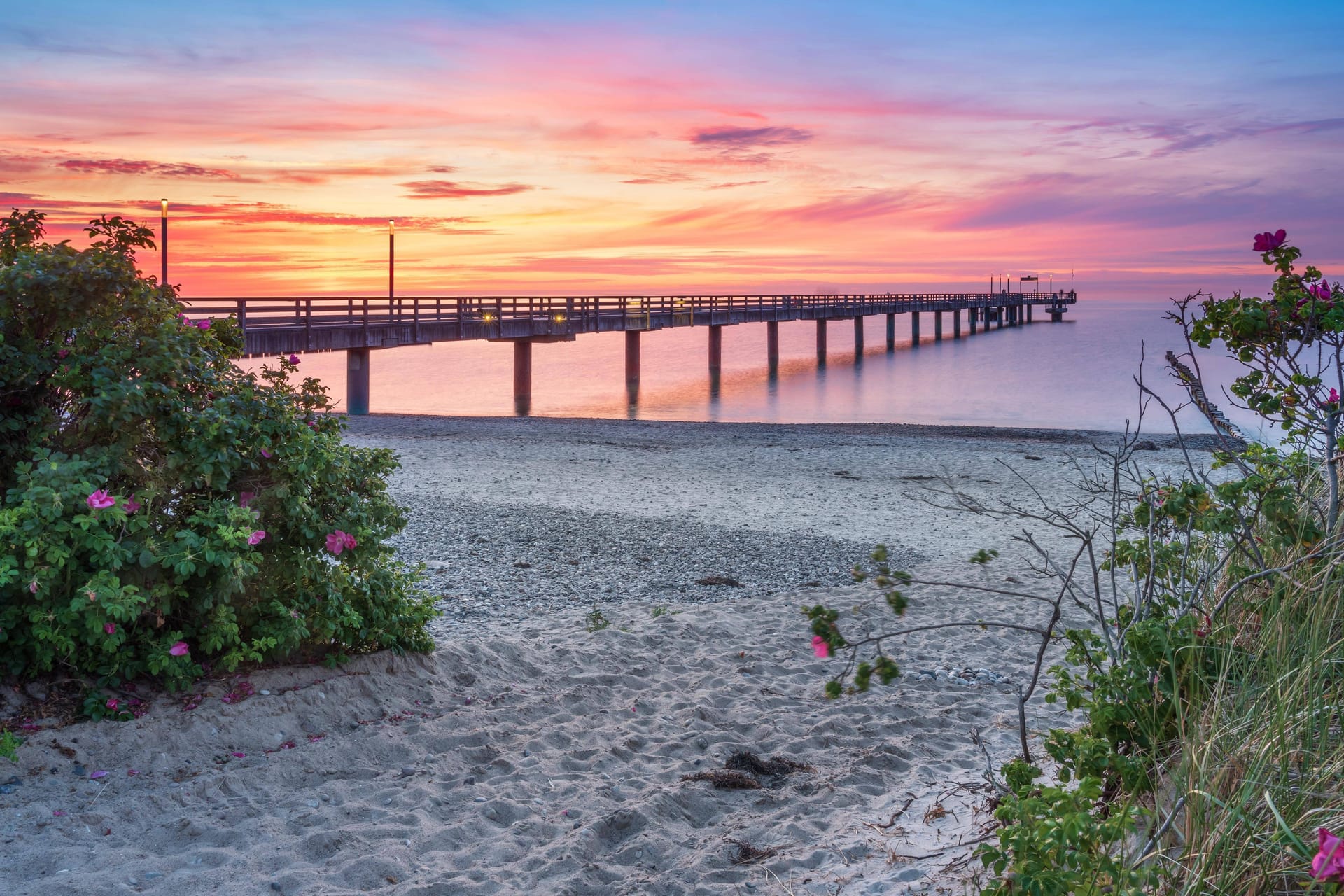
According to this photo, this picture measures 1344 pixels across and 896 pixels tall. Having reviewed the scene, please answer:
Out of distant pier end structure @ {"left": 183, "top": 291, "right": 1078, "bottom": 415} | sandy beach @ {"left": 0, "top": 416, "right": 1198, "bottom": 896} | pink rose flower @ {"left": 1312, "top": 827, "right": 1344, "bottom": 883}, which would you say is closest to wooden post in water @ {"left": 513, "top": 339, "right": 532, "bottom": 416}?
distant pier end structure @ {"left": 183, "top": 291, "right": 1078, "bottom": 415}

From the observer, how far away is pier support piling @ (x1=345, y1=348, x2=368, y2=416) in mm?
26719

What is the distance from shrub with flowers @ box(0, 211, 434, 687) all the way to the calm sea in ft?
38.3

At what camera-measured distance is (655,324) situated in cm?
4116

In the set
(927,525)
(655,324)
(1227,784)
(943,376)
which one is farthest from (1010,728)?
(943,376)

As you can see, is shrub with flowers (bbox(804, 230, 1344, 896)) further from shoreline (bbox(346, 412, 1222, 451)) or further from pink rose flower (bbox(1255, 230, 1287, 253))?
shoreline (bbox(346, 412, 1222, 451))

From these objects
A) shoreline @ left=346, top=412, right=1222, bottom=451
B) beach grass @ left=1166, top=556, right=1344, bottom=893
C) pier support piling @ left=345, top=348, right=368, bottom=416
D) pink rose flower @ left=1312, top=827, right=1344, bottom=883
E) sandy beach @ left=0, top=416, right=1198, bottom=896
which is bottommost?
sandy beach @ left=0, top=416, right=1198, bottom=896

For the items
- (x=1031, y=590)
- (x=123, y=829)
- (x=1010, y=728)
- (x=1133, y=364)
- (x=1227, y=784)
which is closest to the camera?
(x=1227, y=784)

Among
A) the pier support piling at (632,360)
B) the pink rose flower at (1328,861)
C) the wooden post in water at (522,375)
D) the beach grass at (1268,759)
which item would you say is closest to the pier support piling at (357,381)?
the wooden post in water at (522,375)

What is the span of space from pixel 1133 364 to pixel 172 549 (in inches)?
2305

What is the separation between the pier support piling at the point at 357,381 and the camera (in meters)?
26.7

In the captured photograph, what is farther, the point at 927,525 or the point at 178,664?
the point at 927,525

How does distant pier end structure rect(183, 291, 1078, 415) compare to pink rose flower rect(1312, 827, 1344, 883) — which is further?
distant pier end structure rect(183, 291, 1078, 415)

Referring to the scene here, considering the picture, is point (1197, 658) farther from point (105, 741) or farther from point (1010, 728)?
point (105, 741)

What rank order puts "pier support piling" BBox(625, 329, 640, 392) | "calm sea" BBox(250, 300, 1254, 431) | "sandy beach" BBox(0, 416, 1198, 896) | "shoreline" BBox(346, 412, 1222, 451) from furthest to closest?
"pier support piling" BBox(625, 329, 640, 392)
"calm sea" BBox(250, 300, 1254, 431)
"shoreline" BBox(346, 412, 1222, 451)
"sandy beach" BBox(0, 416, 1198, 896)
